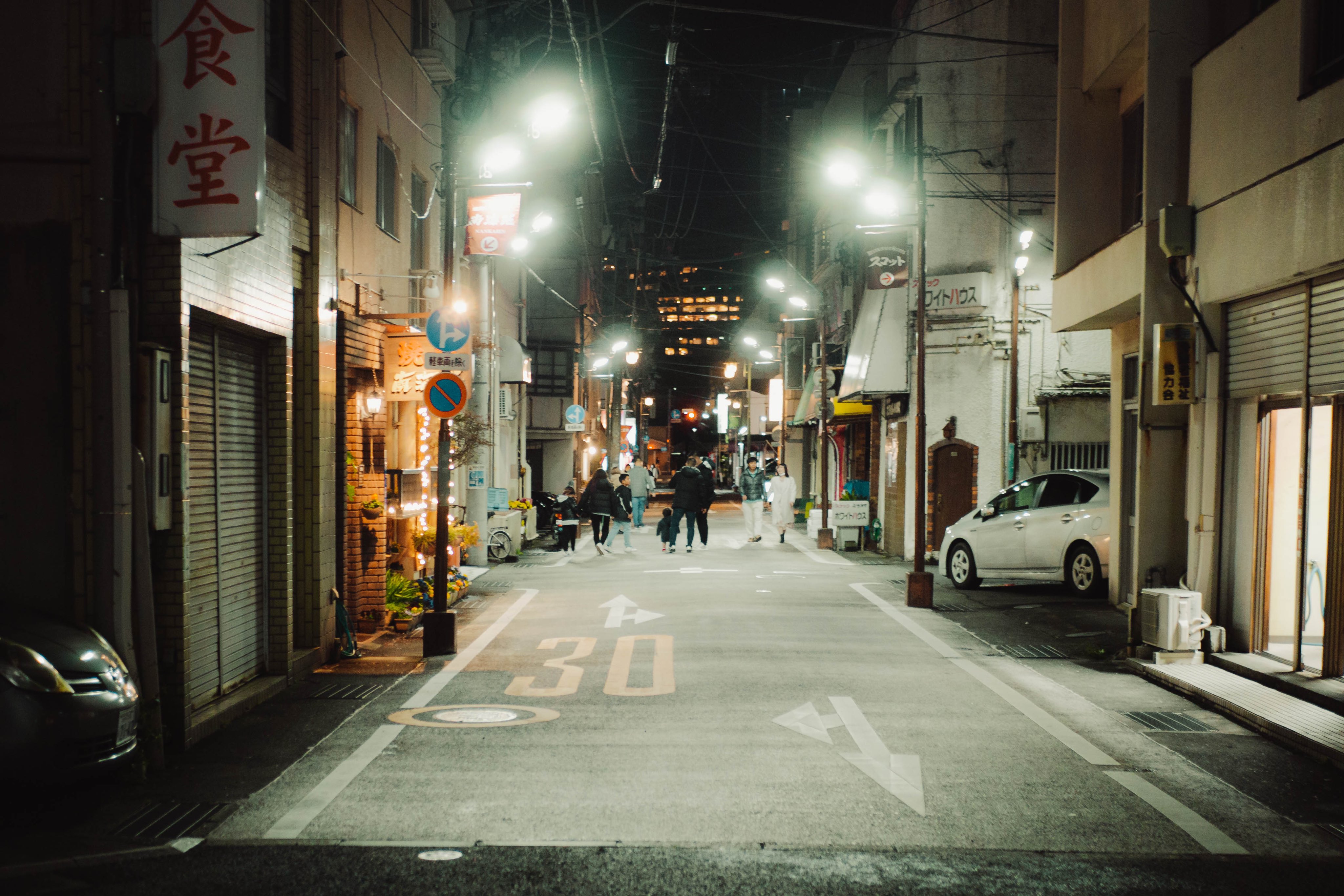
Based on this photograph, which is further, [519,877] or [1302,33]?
[1302,33]

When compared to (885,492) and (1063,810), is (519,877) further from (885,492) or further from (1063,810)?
(885,492)

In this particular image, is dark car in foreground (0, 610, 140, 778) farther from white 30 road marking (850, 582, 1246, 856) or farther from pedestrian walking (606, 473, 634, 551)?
pedestrian walking (606, 473, 634, 551)

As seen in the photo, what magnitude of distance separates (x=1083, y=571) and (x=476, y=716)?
11154mm

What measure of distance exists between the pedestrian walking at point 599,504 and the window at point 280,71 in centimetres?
1408

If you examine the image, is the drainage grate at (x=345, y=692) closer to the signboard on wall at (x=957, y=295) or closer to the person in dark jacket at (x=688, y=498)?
the person in dark jacket at (x=688, y=498)

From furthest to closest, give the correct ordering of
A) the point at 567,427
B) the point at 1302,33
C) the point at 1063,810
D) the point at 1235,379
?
1. the point at 567,427
2. the point at 1235,379
3. the point at 1302,33
4. the point at 1063,810

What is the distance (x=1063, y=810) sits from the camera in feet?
19.3

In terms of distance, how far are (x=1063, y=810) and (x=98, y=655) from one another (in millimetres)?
5946

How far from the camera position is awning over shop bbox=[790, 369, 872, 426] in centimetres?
2650

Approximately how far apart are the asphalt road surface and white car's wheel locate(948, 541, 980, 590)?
Result: 5.56m

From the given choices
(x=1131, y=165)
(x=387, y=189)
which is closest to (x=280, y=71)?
(x=387, y=189)

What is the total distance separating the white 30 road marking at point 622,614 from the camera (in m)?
12.9

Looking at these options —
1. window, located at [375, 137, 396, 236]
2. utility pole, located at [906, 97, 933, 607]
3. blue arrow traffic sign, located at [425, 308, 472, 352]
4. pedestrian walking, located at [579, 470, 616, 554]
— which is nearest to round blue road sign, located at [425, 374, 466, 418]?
blue arrow traffic sign, located at [425, 308, 472, 352]

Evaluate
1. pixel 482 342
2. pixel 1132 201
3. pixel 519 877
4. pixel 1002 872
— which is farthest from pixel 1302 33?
pixel 482 342
